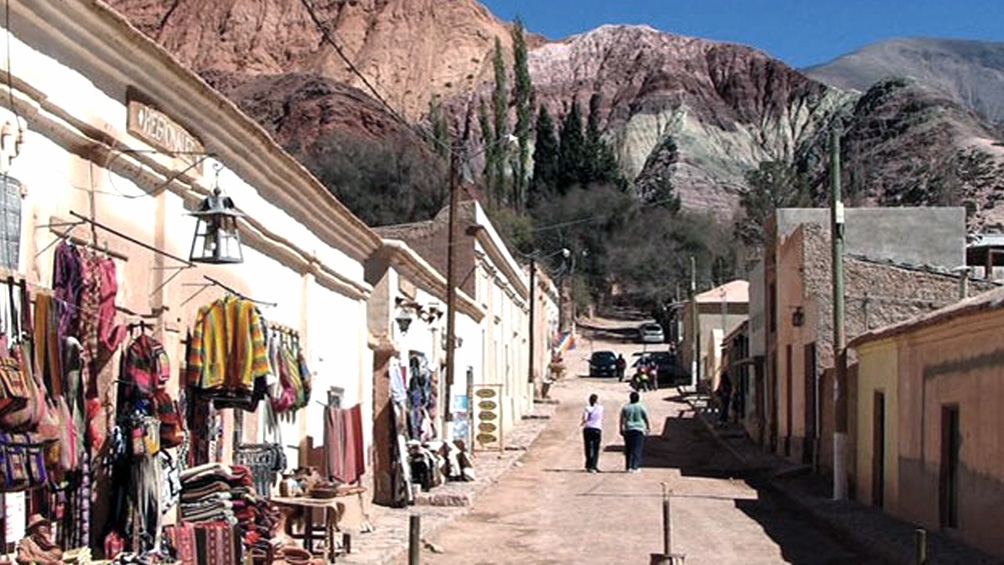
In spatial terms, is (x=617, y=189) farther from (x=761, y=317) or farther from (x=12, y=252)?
(x=12, y=252)

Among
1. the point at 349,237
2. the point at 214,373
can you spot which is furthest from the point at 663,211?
the point at 214,373

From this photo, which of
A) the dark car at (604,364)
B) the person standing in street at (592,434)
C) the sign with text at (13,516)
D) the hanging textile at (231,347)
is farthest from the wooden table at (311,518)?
the dark car at (604,364)

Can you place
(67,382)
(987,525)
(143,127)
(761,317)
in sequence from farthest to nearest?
(761,317) → (987,525) → (143,127) → (67,382)

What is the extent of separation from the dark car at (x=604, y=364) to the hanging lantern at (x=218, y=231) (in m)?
52.3

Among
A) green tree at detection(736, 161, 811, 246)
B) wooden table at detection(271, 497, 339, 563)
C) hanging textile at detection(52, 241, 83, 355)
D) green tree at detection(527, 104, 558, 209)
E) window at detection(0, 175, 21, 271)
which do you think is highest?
green tree at detection(527, 104, 558, 209)

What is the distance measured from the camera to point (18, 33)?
30.7 ft

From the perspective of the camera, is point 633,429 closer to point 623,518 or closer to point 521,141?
point 623,518

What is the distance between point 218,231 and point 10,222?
3341 mm

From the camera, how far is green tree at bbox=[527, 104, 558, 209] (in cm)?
9856

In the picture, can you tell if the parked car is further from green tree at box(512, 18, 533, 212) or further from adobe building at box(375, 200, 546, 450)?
adobe building at box(375, 200, 546, 450)

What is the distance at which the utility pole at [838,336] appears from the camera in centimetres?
2317

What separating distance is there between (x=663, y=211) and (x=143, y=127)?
88716mm

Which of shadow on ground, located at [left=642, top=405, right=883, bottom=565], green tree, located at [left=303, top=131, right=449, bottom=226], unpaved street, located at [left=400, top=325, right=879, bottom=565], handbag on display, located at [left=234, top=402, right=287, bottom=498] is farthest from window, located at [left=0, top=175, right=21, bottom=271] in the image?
green tree, located at [left=303, top=131, right=449, bottom=226]

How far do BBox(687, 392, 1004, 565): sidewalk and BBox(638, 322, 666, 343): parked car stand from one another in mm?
45588
